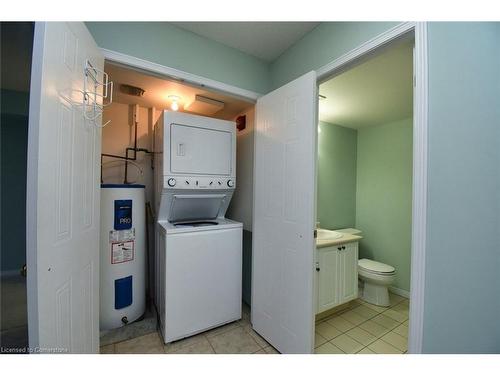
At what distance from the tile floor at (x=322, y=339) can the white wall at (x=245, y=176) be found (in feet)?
3.20

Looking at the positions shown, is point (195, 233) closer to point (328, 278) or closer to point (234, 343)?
point (234, 343)

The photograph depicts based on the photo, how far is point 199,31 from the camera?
63.9 inches

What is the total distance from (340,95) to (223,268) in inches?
87.4

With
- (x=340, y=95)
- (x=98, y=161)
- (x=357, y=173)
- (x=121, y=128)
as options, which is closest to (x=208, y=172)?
(x=98, y=161)

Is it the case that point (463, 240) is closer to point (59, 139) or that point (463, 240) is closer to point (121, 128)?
point (59, 139)

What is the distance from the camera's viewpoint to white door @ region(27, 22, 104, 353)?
0.73m

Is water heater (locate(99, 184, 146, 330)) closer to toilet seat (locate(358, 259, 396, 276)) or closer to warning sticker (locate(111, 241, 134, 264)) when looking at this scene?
warning sticker (locate(111, 241, 134, 264))

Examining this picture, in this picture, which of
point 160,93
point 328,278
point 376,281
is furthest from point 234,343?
point 160,93

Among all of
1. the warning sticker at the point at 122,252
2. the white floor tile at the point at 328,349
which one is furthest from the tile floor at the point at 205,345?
the warning sticker at the point at 122,252

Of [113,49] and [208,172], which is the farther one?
[208,172]

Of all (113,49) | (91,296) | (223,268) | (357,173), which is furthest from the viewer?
(357,173)

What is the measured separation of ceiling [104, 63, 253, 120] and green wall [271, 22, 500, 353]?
152 centimetres

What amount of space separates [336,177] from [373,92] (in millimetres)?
1286
